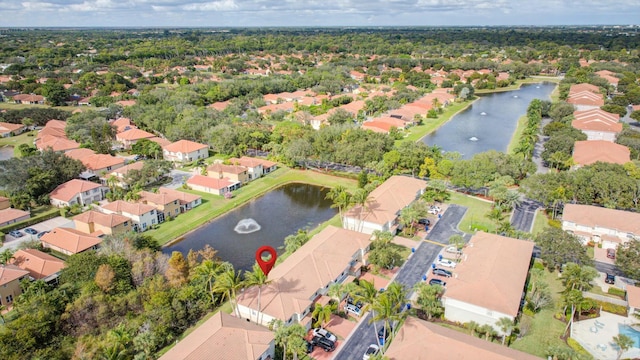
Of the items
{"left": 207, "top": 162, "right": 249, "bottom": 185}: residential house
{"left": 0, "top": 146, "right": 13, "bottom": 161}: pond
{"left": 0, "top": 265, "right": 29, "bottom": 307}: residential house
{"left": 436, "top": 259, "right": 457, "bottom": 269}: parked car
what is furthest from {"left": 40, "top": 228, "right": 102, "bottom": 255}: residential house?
{"left": 0, "top": 146, "right": 13, "bottom": 161}: pond

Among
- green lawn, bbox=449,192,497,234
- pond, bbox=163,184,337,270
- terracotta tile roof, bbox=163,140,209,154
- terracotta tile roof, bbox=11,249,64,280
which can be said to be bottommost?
pond, bbox=163,184,337,270

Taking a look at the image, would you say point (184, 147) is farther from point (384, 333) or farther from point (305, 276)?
point (384, 333)

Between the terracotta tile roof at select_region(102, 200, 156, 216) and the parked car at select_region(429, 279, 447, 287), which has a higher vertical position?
the terracotta tile roof at select_region(102, 200, 156, 216)

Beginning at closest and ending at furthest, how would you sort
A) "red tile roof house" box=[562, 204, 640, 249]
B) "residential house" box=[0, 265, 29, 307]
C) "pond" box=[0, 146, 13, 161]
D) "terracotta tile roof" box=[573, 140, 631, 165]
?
"residential house" box=[0, 265, 29, 307] < "red tile roof house" box=[562, 204, 640, 249] < "terracotta tile roof" box=[573, 140, 631, 165] < "pond" box=[0, 146, 13, 161]

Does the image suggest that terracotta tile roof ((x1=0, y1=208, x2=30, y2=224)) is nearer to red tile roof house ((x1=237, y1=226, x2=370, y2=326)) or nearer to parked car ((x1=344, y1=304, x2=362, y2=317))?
red tile roof house ((x1=237, y1=226, x2=370, y2=326))

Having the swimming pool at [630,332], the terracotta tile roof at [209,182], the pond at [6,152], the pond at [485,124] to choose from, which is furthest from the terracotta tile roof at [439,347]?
the pond at [6,152]

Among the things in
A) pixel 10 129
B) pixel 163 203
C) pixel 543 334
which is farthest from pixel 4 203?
pixel 543 334

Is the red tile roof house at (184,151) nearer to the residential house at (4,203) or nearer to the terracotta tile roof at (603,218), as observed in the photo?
the residential house at (4,203)
